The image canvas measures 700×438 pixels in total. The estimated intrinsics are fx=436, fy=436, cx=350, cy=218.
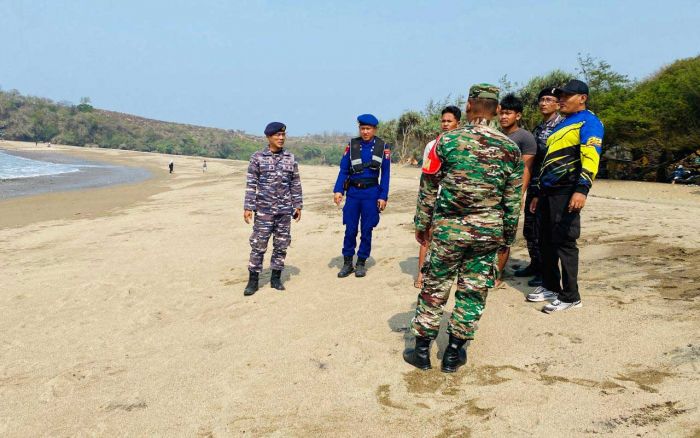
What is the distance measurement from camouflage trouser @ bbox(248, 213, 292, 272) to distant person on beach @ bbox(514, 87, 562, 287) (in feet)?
8.83

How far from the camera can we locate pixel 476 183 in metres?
2.80

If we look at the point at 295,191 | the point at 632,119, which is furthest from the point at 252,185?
the point at 632,119

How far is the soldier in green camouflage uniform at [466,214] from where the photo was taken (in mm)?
2816

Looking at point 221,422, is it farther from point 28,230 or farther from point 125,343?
point 28,230

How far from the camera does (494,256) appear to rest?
2.93m

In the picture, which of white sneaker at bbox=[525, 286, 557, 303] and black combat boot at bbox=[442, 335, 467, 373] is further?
white sneaker at bbox=[525, 286, 557, 303]

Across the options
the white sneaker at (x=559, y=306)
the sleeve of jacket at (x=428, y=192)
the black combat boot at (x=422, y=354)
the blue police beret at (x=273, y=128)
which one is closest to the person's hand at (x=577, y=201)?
the white sneaker at (x=559, y=306)

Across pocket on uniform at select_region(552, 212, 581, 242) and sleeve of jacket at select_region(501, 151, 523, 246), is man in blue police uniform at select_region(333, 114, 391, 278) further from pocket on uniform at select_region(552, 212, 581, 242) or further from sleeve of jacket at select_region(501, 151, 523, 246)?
sleeve of jacket at select_region(501, 151, 523, 246)

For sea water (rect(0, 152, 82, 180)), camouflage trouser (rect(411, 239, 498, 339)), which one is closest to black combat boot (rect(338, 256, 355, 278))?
camouflage trouser (rect(411, 239, 498, 339))

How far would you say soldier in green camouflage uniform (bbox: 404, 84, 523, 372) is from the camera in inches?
111

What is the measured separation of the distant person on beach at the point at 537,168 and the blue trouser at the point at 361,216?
5.78ft

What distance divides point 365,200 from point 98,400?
11.2 ft

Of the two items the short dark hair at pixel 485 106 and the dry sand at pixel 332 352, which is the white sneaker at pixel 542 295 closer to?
the dry sand at pixel 332 352

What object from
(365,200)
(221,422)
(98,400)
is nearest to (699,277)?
(365,200)
